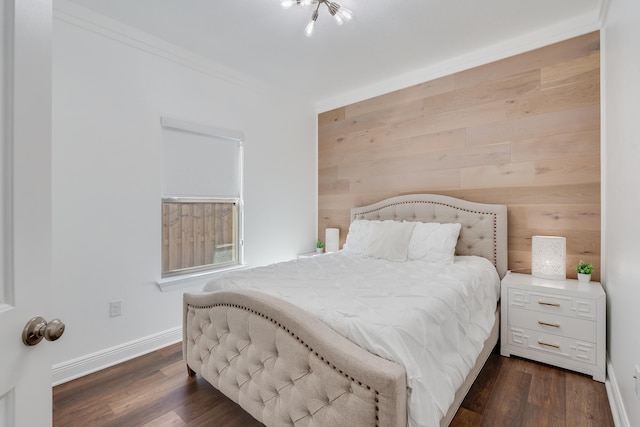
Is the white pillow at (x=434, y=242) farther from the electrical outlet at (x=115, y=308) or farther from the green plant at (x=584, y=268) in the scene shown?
the electrical outlet at (x=115, y=308)

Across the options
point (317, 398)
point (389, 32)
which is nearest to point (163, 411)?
point (317, 398)

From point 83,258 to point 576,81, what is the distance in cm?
404

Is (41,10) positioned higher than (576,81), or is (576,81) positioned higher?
(576,81)

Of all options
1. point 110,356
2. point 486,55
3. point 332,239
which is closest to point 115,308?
point 110,356

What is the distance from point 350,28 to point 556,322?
2716 mm

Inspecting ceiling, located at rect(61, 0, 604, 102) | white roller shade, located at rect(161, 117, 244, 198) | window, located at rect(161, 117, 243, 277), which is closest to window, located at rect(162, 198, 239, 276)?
window, located at rect(161, 117, 243, 277)

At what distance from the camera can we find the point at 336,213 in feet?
13.2

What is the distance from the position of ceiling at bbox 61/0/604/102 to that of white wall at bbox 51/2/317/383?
28cm

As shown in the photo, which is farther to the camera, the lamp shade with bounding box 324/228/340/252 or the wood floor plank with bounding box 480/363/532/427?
the lamp shade with bounding box 324/228/340/252

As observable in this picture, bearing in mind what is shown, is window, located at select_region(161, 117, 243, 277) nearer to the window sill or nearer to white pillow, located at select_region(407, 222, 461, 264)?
the window sill

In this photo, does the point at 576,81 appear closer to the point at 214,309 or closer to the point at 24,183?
the point at 214,309

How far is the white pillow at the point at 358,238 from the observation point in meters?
3.07

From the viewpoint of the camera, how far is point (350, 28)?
248 centimetres

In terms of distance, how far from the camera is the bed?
1.11 m
